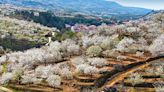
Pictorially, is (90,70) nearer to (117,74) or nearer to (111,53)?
(117,74)

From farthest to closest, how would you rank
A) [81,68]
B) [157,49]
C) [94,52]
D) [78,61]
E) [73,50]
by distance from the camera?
[73,50], [94,52], [157,49], [78,61], [81,68]

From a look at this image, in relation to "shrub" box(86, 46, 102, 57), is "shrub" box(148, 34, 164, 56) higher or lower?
higher

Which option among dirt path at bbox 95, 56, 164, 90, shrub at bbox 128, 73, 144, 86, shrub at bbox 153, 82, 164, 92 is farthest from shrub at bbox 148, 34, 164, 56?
shrub at bbox 153, 82, 164, 92

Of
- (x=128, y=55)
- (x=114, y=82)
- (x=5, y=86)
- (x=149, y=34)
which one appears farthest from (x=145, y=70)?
(x=149, y=34)

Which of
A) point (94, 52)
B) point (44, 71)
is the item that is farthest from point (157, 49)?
point (44, 71)

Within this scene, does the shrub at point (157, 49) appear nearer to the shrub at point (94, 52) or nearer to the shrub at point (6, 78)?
the shrub at point (94, 52)

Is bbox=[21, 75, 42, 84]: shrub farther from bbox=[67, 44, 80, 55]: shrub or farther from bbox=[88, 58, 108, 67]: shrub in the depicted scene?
bbox=[67, 44, 80, 55]: shrub

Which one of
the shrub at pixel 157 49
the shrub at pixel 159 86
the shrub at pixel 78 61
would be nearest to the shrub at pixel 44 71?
the shrub at pixel 78 61

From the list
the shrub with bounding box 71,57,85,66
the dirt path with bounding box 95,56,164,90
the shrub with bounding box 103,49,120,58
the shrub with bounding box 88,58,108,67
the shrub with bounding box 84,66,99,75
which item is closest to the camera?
the dirt path with bounding box 95,56,164,90
